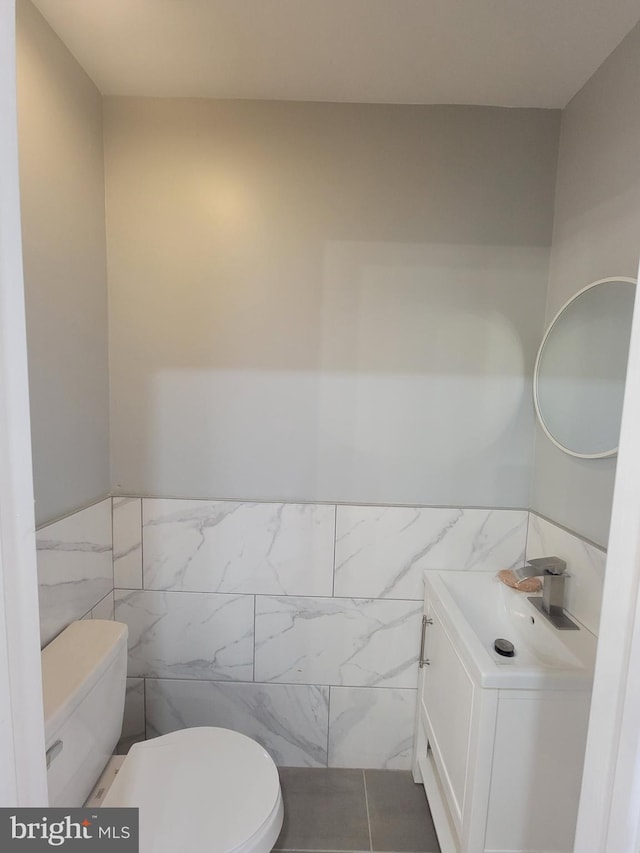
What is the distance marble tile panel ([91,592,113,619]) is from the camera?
1.46 meters

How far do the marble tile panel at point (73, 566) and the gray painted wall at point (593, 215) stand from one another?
5.14 feet

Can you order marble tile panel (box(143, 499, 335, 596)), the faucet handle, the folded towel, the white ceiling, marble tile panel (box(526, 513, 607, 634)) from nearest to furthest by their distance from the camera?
the white ceiling → marble tile panel (box(526, 513, 607, 634)) → the faucet handle → the folded towel → marble tile panel (box(143, 499, 335, 596))

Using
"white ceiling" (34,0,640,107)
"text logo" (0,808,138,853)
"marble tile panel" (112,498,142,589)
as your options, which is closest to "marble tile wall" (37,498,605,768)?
"marble tile panel" (112,498,142,589)

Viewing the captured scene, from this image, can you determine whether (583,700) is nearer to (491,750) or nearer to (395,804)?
(491,750)

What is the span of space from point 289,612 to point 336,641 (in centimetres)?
21

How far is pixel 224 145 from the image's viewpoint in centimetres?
144

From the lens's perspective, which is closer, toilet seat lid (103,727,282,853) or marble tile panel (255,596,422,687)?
toilet seat lid (103,727,282,853)

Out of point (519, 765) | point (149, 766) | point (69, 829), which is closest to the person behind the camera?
point (69, 829)

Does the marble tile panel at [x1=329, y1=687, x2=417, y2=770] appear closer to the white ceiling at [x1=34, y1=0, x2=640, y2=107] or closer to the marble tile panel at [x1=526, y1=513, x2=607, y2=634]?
the marble tile panel at [x1=526, y1=513, x2=607, y2=634]

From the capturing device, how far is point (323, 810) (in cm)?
149

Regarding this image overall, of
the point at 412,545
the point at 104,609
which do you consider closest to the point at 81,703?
the point at 104,609

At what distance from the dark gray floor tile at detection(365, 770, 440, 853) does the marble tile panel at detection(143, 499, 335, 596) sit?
29.7 inches

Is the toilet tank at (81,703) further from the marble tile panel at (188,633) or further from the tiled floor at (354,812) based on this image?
the tiled floor at (354,812)

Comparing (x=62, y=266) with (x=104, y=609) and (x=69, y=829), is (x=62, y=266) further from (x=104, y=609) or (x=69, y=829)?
(x=69, y=829)
